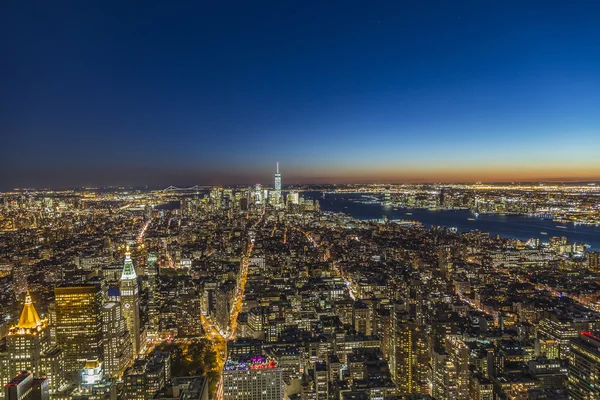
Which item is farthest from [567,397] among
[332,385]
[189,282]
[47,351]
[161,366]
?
[189,282]

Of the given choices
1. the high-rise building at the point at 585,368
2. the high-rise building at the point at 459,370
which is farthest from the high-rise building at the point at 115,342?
the high-rise building at the point at 585,368

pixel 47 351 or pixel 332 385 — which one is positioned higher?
pixel 47 351

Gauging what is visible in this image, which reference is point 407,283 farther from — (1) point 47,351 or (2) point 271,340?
(1) point 47,351

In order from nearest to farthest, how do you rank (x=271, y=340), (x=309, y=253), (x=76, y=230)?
(x=271, y=340), (x=309, y=253), (x=76, y=230)

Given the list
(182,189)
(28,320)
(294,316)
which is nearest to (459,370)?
(294,316)

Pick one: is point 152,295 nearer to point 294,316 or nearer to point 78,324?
point 78,324

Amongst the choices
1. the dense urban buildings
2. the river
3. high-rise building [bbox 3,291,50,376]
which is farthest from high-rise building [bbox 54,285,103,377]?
the river
